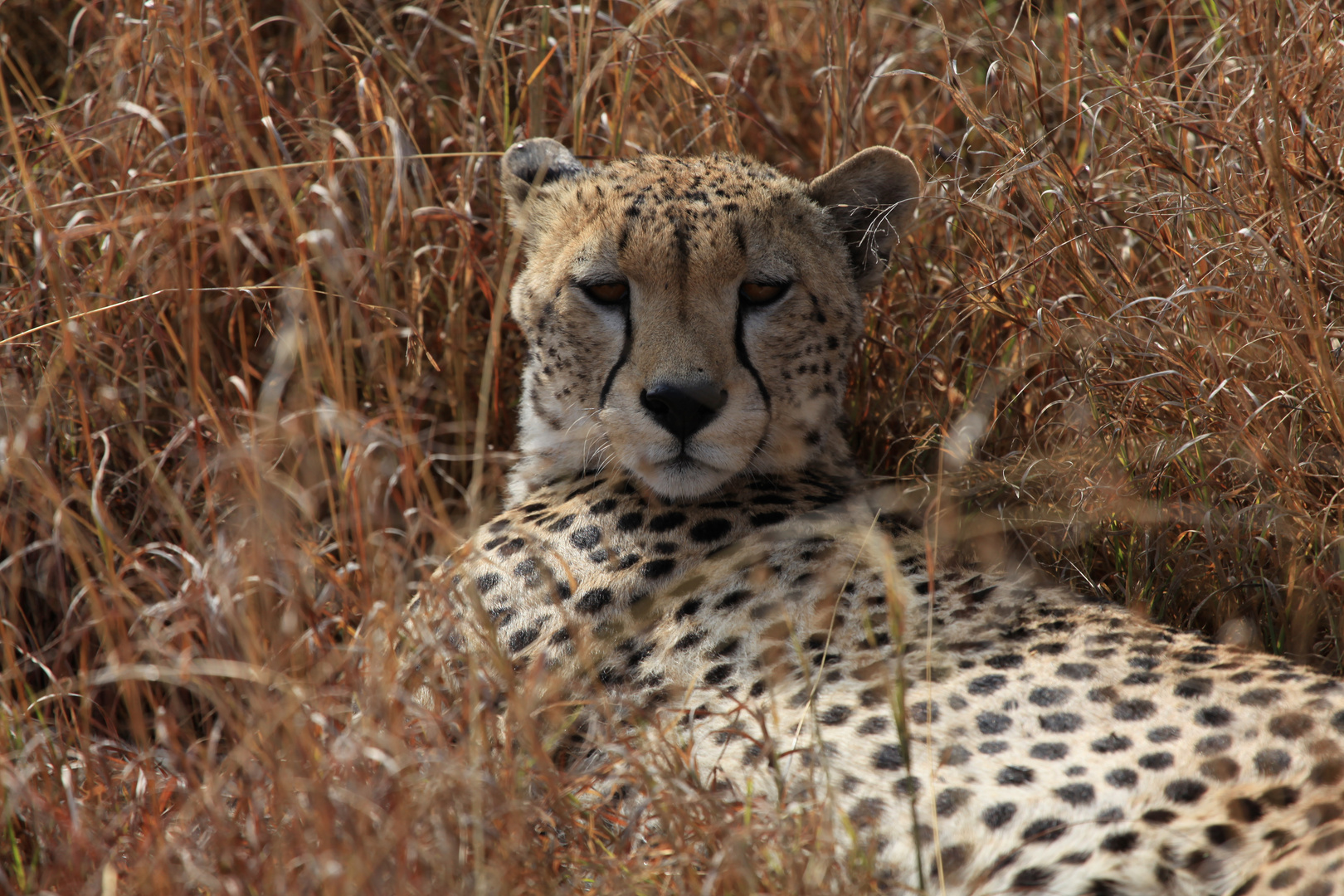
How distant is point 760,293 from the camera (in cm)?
240

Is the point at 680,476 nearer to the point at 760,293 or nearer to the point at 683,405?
the point at 683,405

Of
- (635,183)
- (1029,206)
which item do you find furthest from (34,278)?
(1029,206)

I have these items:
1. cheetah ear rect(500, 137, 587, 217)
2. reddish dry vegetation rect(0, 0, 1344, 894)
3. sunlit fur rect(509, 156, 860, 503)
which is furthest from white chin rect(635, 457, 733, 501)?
cheetah ear rect(500, 137, 587, 217)

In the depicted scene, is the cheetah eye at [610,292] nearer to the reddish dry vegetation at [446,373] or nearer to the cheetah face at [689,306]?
the cheetah face at [689,306]

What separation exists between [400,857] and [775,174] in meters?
1.73

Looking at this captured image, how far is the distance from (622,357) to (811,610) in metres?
0.61

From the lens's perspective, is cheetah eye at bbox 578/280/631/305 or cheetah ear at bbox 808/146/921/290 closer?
cheetah eye at bbox 578/280/631/305

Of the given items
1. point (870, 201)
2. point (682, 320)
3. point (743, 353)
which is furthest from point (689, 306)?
point (870, 201)

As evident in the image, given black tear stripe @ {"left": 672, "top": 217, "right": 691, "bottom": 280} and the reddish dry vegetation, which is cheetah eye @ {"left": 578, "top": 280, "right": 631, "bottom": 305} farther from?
the reddish dry vegetation

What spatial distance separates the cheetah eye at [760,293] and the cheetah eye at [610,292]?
227 millimetres

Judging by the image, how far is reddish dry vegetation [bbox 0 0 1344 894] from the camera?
1722mm

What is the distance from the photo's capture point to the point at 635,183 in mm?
2506

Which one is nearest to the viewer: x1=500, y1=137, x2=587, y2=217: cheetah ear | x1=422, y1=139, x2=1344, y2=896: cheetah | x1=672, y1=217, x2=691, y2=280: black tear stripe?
x1=422, y1=139, x2=1344, y2=896: cheetah

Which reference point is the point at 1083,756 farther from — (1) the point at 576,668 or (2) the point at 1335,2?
(2) the point at 1335,2
